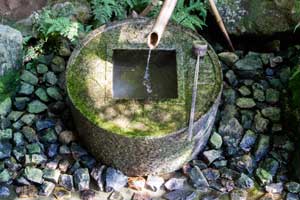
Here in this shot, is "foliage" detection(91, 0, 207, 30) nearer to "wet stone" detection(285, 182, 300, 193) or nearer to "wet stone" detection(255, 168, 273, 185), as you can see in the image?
"wet stone" detection(255, 168, 273, 185)

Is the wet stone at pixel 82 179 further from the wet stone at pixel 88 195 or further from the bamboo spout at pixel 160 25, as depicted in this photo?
the bamboo spout at pixel 160 25

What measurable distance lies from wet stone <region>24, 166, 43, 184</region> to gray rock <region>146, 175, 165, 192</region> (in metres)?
0.86

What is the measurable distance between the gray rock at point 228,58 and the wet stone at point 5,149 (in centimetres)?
211

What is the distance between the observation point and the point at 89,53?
16.1ft

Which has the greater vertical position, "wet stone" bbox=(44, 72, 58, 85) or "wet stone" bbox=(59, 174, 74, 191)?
"wet stone" bbox=(44, 72, 58, 85)

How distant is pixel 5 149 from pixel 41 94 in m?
0.62

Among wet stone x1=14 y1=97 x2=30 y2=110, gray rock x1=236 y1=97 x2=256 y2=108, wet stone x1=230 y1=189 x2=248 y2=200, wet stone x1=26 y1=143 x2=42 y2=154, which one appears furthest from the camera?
gray rock x1=236 y1=97 x2=256 y2=108

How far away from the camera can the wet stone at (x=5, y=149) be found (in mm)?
4883

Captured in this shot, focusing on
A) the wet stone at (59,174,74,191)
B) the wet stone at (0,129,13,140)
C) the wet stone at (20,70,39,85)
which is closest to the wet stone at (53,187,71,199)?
the wet stone at (59,174,74,191)

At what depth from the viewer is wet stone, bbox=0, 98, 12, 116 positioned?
201 inches

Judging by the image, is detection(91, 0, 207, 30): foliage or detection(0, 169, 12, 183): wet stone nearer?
detection(0, 169, 12, 183): wet stone

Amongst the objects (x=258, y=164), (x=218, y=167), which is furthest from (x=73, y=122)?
(x=258, y=164)

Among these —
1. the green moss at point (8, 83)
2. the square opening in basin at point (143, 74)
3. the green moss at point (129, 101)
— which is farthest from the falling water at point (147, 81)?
the green moss at point (8, 83)

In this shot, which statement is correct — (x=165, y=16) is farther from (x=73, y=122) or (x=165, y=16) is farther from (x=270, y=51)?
(x=270, y=51)
